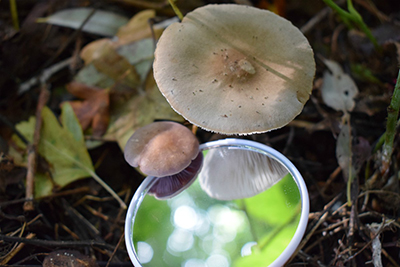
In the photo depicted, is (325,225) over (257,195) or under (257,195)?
under

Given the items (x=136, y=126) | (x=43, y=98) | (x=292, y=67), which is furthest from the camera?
(x=43, y=98)

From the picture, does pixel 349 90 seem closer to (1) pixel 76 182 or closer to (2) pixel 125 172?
(2) pixel 125 172

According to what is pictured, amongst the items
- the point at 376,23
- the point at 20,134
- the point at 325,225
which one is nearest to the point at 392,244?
the point at 325,225

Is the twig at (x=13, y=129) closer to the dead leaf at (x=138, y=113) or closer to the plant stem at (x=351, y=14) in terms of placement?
the dead leaf at (x=138, y=113)

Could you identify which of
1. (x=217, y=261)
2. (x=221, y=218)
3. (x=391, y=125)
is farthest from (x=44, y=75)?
(x=391, y=125)

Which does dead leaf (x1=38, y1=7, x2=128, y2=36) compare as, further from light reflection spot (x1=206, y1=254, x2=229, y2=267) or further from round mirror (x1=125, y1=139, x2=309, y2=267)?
light reflection spot (x1=206, y1=254, x2=229, y2=267)

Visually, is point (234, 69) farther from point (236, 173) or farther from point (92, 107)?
point (92, 107)

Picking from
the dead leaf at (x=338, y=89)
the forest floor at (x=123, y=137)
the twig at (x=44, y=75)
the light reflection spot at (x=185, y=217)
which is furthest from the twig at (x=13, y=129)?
the dead leaf at (x=338, y=89)
